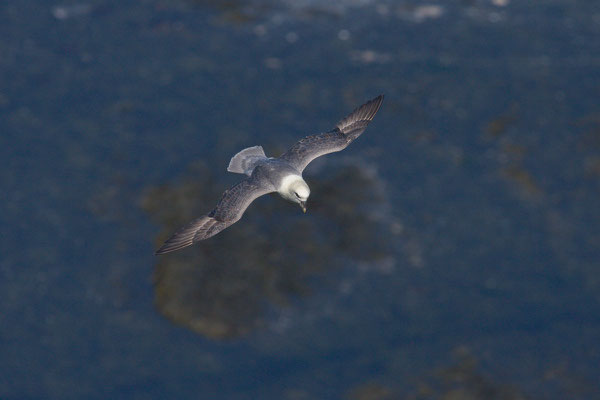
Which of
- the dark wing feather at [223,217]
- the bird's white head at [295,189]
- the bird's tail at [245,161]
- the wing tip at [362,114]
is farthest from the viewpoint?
the wing tip at [362,114]

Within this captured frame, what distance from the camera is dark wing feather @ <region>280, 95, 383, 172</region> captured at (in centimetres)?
2627

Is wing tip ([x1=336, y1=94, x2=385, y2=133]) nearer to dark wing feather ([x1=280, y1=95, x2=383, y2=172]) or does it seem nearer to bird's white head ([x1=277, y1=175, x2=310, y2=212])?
dark wing feather ([x1=280, y1=95, x2=383, y2=172])

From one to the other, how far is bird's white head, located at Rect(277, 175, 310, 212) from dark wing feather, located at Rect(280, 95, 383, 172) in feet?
4.77

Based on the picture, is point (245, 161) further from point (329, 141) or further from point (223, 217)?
point (329, 141)

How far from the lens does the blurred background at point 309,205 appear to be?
3478 centimetres

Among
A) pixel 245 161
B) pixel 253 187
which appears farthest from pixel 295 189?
pixel 245 161

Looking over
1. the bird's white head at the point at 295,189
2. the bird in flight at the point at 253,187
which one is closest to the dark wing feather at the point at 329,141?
the bird in flight at the point at 253,187

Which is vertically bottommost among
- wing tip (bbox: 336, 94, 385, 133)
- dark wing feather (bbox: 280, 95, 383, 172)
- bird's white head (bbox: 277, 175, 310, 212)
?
bird's white head (bbox: 277, 175, 310, 212)

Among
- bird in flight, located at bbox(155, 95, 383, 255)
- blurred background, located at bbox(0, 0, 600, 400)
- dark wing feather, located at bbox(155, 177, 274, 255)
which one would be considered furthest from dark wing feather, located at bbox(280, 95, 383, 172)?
blurred background, located at bbox(0, 0, 600, 400)

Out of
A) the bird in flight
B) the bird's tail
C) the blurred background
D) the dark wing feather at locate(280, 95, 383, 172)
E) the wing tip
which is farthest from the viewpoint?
the blurred background

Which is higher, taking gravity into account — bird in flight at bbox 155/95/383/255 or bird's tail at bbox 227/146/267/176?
bird's tail at bbox 227/146/267/176

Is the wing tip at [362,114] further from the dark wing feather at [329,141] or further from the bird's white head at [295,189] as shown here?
the bird's white head at [295,189]

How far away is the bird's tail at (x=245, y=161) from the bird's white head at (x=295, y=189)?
2206mm

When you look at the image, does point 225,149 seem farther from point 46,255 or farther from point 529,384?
point 529,384
